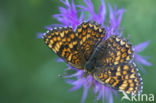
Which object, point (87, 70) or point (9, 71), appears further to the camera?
point (9, 71)

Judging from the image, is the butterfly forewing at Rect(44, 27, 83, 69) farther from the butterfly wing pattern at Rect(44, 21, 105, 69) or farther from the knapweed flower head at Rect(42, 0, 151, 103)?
the knapweed flower head at Rect(42, 0, 151, 103)

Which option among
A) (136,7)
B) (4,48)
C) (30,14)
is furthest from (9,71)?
(136,7)

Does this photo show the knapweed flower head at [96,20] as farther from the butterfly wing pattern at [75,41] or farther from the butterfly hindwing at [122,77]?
the butterfly hindwing at [122,77]

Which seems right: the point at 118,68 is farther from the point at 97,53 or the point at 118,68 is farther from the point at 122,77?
the point at 97,53

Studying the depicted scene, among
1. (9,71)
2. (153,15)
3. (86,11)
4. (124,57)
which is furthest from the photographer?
(9,71)

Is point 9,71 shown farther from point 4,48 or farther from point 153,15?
point 153,15

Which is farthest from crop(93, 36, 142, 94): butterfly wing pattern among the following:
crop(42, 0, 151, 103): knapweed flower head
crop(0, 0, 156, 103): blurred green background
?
crop(0, 0, 156, 103): blurred green background

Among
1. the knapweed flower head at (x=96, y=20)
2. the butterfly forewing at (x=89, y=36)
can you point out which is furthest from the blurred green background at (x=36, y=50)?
the butterfly forewing at (x=89, y=36)
